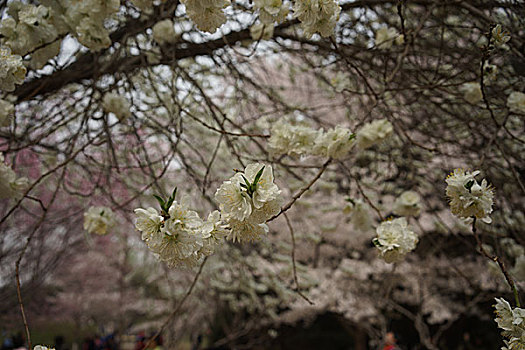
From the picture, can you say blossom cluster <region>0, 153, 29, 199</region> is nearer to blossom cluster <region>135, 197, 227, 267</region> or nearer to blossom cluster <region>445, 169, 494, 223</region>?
blossom cluster <region>135, 197, 227, 267</region>

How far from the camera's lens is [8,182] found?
1.75 meters

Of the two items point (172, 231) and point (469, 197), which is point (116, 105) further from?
point (469, 197)

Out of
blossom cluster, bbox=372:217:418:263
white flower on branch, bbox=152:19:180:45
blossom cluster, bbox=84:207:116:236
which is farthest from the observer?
white flower on branch, bbox=152:19:180:45

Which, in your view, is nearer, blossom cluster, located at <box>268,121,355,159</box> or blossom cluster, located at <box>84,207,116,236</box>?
blossom cluster, located at <box>268,121,355,159</box>

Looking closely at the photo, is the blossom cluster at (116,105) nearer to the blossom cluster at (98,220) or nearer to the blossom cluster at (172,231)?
the blossom cluster at (98,220)

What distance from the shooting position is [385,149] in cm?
306

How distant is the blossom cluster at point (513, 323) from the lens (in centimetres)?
120

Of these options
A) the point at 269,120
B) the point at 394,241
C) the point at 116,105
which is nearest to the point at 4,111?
the point at 116,105

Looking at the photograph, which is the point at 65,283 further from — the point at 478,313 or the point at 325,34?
the point at 325,34

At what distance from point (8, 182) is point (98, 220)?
0.39 m

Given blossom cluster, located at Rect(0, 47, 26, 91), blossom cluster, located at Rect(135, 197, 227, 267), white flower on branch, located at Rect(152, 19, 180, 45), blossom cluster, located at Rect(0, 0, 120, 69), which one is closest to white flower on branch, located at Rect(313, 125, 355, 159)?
blossom cluster, located at Rect(135, 197, 227, 267)

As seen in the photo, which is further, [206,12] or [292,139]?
[292,139]

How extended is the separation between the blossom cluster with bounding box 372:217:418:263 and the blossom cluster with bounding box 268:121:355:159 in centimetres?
33

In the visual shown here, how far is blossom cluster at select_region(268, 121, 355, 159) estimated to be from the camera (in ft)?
5.38
